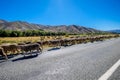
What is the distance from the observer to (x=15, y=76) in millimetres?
6430

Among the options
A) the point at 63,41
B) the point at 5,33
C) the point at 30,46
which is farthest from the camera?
the point at 5,33

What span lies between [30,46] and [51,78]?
879cm

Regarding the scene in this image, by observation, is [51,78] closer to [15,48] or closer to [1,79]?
[1,79]

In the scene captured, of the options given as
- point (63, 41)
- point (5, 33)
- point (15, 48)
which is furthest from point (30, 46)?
point (5, 33)

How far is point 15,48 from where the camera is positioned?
15836 millimetres

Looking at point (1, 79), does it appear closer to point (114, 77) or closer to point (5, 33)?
point (114, 77)

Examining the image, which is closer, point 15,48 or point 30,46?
point 30,46

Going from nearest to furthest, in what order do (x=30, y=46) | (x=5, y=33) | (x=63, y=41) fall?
(x=30, y=46), (x=63, y=41), (x=5, y=33)

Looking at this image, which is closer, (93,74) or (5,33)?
(93,74)

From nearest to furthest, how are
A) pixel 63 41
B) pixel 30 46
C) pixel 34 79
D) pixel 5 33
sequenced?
1. pixel 34 79
2. pixel 30 46
3. pixel 63 41
4. pixel 5 33

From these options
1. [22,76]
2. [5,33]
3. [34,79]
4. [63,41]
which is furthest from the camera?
[5,33]

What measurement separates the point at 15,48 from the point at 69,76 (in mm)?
10493

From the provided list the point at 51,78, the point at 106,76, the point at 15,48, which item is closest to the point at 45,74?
the point at 51,78

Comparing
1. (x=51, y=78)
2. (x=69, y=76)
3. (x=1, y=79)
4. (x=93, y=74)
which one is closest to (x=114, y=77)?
(x=93, y=74)
